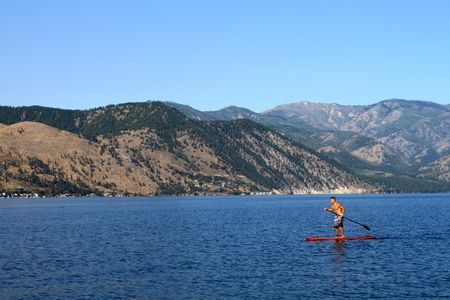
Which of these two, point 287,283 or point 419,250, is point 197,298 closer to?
point 287,283

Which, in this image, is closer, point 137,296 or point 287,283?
point 137,296

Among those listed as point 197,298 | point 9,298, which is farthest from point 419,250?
point 9,298

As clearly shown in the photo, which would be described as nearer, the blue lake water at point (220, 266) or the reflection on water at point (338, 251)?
the blue lake water at point (220, 266)

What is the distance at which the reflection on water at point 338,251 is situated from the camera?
81.9m

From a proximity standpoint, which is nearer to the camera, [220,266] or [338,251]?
[220,266]

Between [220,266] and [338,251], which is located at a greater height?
[338,251]

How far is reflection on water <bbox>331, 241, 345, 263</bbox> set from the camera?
269ft

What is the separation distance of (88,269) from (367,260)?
32733 mm

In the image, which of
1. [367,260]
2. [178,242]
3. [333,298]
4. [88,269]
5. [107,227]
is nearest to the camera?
[333,298]

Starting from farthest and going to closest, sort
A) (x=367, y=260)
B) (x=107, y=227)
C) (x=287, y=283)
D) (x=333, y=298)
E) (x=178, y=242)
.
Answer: (x=107, y=227) → (x=178, y=242) → (x=367, y=260) → (x=287, y=283) → (x=333, y=298)

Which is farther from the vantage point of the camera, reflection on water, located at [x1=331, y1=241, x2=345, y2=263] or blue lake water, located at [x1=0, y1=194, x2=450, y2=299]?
reflection on water, located at [x1=331, y1=241, x2=345, y2=263]

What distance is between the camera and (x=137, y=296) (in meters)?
58.5

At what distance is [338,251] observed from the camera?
90.6m

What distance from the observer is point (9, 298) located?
57.3 meters
